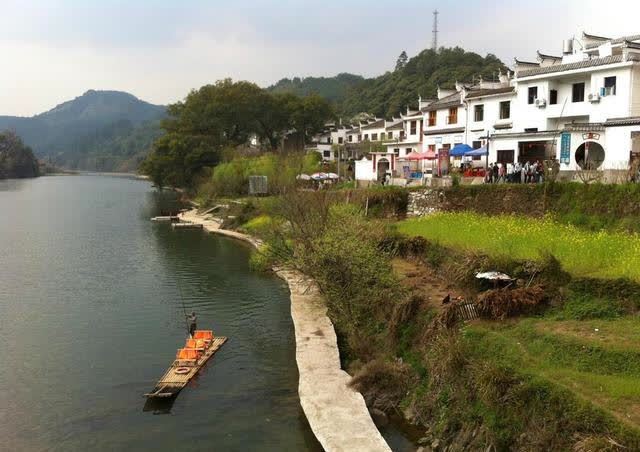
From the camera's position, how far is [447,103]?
4975cm

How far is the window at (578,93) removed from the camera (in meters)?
37.7

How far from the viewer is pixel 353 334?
742 inches

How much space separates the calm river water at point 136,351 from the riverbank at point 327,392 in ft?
2.56

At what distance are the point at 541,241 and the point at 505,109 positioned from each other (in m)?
26.1

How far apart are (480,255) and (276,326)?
9.34m

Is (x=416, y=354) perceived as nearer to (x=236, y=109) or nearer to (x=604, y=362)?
(x=604, y=362)

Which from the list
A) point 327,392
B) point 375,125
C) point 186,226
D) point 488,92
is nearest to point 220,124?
point 375,125

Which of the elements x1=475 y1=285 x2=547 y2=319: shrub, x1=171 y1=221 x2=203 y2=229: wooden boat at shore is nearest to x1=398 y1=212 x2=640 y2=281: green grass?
x1=475 y1=285 x2=547 y2=319: shrub

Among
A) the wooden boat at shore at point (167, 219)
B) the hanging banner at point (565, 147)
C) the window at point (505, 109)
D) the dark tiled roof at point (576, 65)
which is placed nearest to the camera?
the hanging banner at point (565, 147)

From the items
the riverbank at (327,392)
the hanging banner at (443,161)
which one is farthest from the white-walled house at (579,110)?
the riverbank at (327,392)

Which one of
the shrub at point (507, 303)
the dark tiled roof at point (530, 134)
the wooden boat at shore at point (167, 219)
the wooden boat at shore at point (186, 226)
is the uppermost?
the dark tiled roof at point (530, 134)

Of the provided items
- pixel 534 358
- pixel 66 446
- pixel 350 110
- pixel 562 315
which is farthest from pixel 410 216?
pixel 350 110

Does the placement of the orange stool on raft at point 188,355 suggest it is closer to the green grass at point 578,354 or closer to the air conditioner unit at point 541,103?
the green grass at point 578,354

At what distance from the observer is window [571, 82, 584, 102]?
3766 cm
